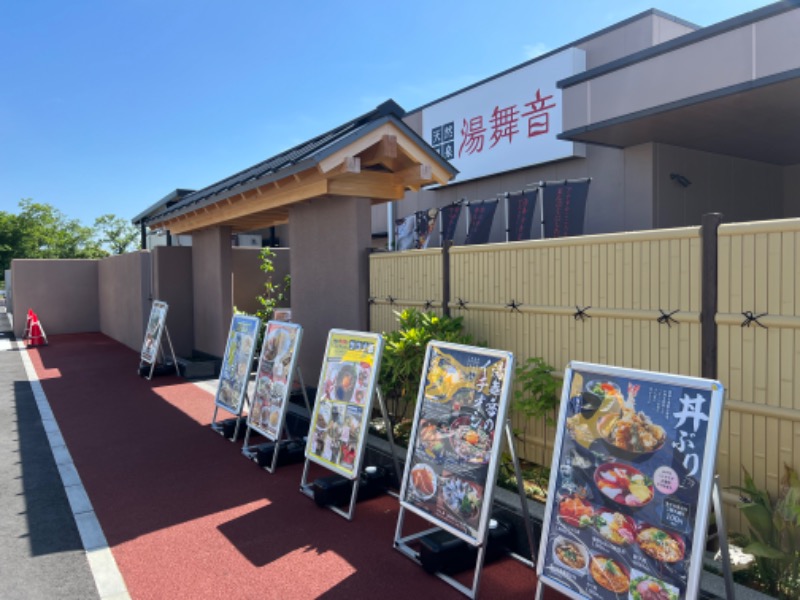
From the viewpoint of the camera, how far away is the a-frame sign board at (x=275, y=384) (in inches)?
233

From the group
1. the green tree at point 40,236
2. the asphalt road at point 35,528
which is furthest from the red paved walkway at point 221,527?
the green tree at point 40,236

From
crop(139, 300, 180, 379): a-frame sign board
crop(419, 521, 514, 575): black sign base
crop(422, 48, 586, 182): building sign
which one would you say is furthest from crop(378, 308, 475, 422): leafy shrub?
crop(139, 300, 180, 379): a-frame sign board

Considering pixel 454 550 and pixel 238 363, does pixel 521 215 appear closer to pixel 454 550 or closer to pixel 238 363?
pixel 238 363

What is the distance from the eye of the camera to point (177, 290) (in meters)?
12.9

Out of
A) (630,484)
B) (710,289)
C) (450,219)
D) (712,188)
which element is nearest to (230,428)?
(630,484)

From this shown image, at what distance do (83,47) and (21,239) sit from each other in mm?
34330

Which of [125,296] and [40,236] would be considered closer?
[125,296]

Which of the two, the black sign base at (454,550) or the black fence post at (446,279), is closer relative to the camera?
the black sign base at (454,550)

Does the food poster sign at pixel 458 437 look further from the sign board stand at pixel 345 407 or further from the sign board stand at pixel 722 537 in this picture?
the sign board stand at pixel 722 537

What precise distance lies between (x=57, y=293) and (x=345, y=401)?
18.2 m

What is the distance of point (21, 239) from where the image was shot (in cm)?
4628

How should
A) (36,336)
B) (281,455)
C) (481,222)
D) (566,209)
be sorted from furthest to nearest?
(36,336), (481,222), (566,209), (281,455)

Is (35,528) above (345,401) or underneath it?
underneath

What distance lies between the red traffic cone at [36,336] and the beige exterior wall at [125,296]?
1.78 m
